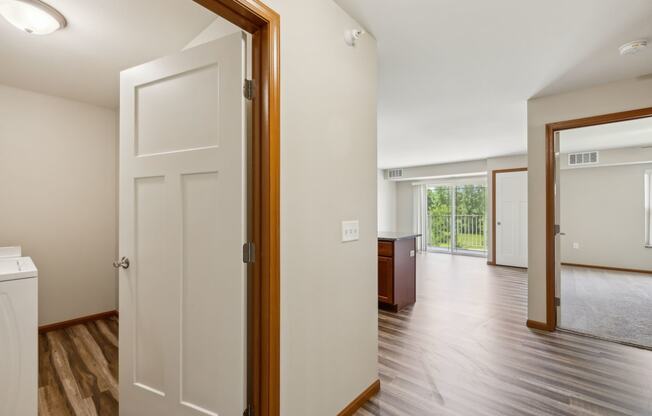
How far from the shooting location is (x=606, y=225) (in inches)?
248

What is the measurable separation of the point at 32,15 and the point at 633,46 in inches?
156

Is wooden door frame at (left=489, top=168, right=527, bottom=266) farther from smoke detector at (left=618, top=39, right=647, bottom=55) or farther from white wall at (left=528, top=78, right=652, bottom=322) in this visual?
smoke detector at (left=618, top=39, right=647, bottom=55)

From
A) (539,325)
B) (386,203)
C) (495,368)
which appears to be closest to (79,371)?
(495,368)

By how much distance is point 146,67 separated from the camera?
1.75 metres

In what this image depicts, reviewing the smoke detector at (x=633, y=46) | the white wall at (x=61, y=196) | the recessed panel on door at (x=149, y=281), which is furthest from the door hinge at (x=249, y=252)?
the white wall at (x=61, y=196)

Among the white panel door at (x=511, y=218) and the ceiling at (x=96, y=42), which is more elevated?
the ceiling at (x=96, y=42)

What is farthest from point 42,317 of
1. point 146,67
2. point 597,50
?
point 597,50

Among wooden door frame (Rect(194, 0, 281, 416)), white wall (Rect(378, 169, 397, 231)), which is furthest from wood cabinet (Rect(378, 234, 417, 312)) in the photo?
white wall (Rect(378, 169, 397, 231))

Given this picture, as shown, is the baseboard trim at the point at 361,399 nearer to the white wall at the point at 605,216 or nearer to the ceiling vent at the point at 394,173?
the white wall at the point at 605,216

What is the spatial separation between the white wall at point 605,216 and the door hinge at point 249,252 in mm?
7519

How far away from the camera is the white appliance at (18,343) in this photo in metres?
1.58

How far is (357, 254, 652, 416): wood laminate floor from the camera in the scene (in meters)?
1.96

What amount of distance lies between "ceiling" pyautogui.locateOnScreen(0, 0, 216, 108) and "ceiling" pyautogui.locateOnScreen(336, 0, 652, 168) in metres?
1.09

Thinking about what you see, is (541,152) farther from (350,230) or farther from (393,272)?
(350,230)
